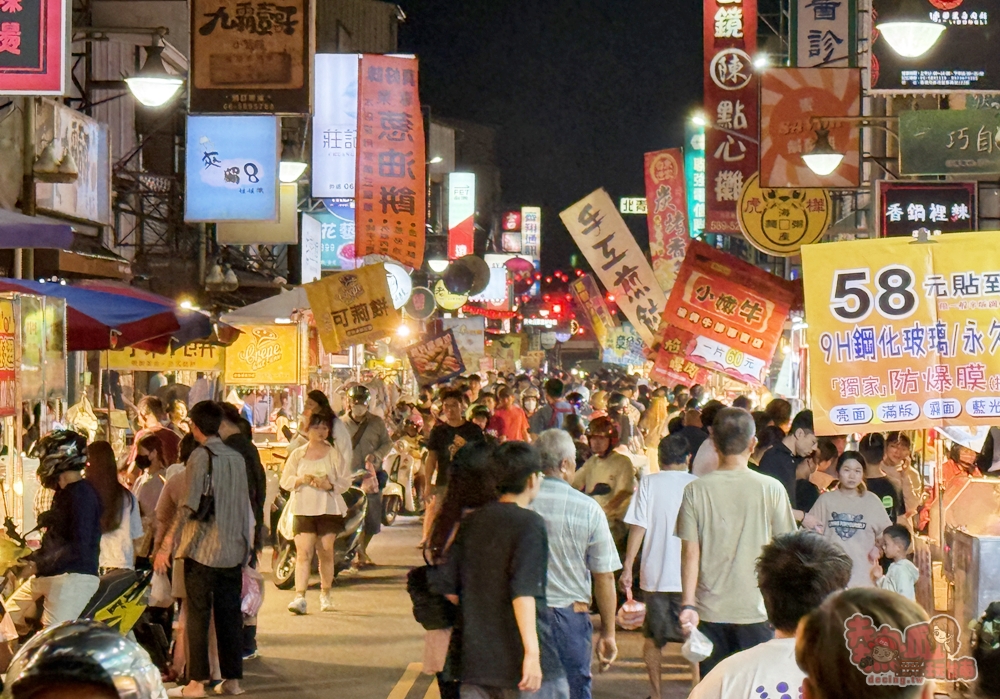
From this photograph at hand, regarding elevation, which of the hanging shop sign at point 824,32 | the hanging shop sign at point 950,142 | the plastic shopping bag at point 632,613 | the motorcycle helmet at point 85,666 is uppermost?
the hanging shop sign at point 824,32

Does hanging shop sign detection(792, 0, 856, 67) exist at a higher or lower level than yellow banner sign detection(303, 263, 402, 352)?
higher

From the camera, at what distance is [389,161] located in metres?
20.8

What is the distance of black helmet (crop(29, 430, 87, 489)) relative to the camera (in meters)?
8.08

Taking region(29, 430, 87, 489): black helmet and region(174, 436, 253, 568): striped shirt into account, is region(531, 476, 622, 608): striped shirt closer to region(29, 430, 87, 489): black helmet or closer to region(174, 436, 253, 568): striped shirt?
region(29, 430, 87, 489): black helmet

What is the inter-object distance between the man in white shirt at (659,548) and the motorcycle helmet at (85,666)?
661cm

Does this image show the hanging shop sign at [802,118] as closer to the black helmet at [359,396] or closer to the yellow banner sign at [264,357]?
the black helmet at [359,396]

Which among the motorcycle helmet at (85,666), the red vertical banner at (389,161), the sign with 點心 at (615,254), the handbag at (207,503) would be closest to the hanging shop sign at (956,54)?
the handbag at (207,503)

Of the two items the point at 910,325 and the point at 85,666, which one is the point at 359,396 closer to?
the point at 910,325

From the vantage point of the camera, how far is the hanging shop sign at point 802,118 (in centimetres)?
1612

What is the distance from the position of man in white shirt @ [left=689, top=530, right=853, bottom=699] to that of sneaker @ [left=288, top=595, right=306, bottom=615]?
354 inches

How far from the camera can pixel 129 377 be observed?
23.4m

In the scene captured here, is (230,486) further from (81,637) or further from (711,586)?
(81,637)

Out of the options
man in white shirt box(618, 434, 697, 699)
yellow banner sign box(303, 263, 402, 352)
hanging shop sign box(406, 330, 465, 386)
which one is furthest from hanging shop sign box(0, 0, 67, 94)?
hanging shop sign box(406, 330, 465, 386)

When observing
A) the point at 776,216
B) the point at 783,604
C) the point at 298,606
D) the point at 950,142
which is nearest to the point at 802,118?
the point at 950,142
